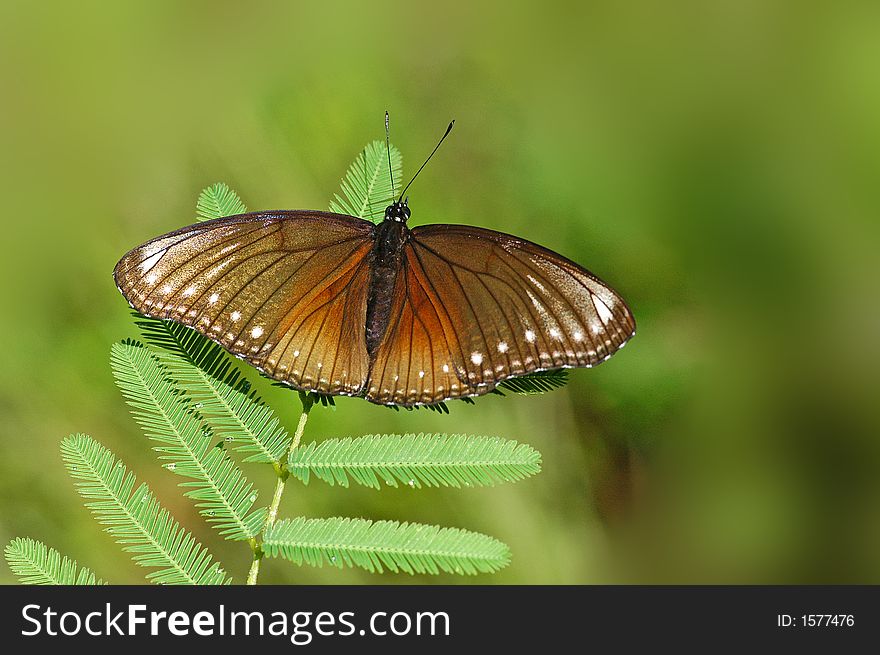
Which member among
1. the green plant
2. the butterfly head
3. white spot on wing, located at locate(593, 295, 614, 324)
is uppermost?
the butterfly head

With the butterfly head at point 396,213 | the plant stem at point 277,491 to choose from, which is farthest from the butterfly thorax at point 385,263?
the plant stem at point 277,491

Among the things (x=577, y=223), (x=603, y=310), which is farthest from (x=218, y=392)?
(x=577, y=223)

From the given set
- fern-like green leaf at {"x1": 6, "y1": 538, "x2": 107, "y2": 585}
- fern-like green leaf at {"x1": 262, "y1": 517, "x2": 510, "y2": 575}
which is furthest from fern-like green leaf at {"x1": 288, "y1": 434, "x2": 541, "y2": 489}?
fern-like green leaf at {"x1": 6, "y1": 538, "x2": 107, "y2": 585}

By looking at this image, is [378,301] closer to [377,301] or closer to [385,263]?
[377,301]

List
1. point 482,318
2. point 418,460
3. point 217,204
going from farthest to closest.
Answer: point 217,204 < point 482,318 < point 418,460

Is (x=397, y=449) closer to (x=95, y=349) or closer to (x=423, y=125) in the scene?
(x=95, y=349)

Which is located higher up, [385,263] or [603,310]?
[385,263]

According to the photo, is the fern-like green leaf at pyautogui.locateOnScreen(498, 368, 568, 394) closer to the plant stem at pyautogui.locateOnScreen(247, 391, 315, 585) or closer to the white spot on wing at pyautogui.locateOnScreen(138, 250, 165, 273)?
the plant stem at pyautogui.locateOnScreen(247, 391, 315, 585)

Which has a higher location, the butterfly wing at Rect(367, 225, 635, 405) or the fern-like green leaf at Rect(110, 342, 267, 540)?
the butterfly wing at Rect(367, 225, 635, 405)

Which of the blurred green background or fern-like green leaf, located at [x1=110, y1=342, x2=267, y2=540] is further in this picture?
the blurred green background
